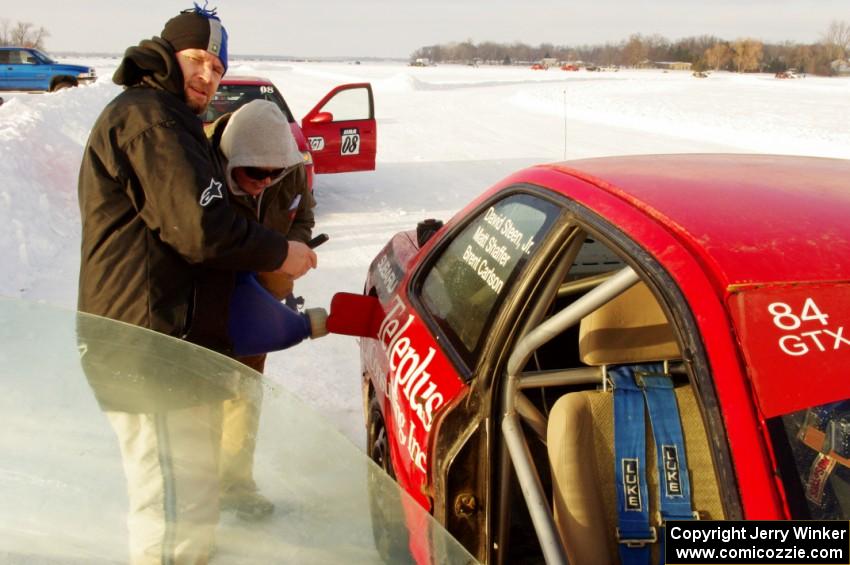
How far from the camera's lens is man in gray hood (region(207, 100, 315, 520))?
4.83ft

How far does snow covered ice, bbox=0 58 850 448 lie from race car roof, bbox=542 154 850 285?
6.42 ft

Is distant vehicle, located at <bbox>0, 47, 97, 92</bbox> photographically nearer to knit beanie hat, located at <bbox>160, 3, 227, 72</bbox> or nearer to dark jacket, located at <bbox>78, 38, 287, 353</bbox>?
knit beanie hat, located at <bbox>160, 3, 227, 72</bbox>

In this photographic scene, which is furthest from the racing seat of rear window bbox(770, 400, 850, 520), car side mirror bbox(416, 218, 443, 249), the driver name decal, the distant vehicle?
the distant vehicle

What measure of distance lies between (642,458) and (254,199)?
1539 millimetres

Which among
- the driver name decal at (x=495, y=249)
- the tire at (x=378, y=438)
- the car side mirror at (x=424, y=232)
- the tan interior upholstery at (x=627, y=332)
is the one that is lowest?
the tire at (x=378, y=438)

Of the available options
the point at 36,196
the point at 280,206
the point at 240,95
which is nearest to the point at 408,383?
the point at 280,206

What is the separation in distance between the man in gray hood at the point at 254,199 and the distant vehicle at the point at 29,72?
25.8 metres

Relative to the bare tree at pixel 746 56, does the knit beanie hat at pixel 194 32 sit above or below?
below

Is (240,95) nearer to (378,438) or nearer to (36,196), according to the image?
(36,196)

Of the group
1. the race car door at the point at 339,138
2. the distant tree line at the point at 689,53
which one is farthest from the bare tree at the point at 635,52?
the race car door at the point at 339,138

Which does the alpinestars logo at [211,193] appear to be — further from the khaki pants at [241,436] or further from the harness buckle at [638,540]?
the harness buckle at [638,540]

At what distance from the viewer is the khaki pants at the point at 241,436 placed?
1.47 metres

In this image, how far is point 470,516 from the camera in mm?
1921

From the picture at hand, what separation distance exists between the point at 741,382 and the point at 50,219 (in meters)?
7.10
